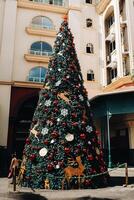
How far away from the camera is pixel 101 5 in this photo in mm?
26047

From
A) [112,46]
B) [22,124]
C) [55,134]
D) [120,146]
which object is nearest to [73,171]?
[55,134]

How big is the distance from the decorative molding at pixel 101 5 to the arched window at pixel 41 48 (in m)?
6.93

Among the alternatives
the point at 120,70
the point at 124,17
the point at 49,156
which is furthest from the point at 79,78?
the point at 124,17

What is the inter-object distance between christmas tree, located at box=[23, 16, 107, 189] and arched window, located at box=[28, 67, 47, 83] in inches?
483

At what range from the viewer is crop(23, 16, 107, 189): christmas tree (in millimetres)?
8984

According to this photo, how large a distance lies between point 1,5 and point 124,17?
11.7 m

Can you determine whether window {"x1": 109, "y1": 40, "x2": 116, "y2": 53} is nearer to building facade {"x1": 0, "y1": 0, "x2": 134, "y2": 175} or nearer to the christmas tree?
building facade {"x1": 0, "y1": 0, "x2": 134, "y2": 175}

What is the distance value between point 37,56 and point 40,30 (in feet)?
9.43

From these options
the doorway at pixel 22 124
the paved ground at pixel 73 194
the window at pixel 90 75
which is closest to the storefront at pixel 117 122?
the window at pixel 90 75

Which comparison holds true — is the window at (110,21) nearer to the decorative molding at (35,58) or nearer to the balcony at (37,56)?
the balcony at (37,56)

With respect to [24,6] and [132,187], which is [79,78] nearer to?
[132,187]

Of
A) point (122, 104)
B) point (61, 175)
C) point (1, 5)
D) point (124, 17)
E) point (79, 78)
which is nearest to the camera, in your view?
point (61, 175)

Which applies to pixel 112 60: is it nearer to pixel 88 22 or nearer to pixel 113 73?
pixel 113 73

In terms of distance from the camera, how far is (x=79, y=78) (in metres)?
10.9
